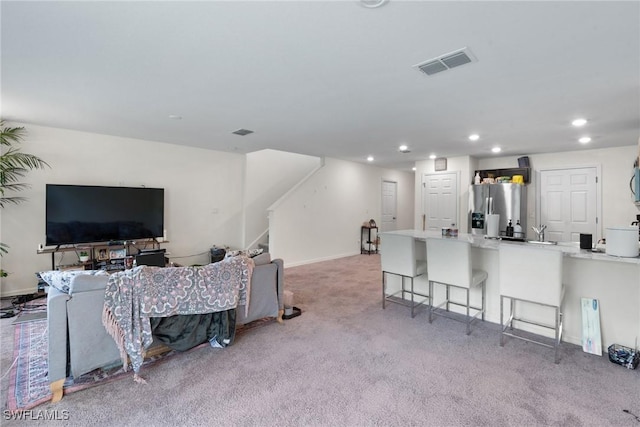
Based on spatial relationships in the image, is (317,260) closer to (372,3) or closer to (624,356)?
(624,356)

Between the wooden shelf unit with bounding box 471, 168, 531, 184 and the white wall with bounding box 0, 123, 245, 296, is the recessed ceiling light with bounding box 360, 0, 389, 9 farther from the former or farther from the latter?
the wooden shelf unit with bounding box 471, 168, 531, 184

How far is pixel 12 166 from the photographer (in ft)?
13.0

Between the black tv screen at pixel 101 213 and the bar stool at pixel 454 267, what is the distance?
14.2 ft

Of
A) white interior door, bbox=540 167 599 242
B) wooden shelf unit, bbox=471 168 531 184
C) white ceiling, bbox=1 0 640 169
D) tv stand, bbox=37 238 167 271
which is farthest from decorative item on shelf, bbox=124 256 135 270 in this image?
white interior door, bbox=540 167 599 242

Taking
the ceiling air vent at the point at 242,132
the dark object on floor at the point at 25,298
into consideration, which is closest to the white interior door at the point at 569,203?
the ceiling air vent at the point at 242,132

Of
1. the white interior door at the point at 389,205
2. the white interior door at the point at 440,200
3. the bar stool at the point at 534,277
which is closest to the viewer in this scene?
the bar stool at the point at 534,277

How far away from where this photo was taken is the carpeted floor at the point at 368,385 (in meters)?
1.86

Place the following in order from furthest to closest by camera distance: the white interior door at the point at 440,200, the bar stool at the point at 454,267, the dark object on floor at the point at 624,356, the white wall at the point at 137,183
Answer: the white interior door at the point at 440,200, the white wall at the point at 137,183, the bar stool at the point at 454,267, the dark object on floor at the point at 624,356

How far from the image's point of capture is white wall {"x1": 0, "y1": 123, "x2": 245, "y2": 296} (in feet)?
13.6

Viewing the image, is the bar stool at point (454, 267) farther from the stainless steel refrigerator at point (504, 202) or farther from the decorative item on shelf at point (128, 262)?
the decorative item on shelf at point (128, 262)

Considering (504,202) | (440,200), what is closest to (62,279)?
(440,200)

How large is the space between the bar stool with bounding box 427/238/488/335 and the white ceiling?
1.49 meters

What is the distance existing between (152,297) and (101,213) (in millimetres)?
3049

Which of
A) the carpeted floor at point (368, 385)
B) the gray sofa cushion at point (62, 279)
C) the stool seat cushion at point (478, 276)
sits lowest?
the carpeted floor at point (368, 385)
